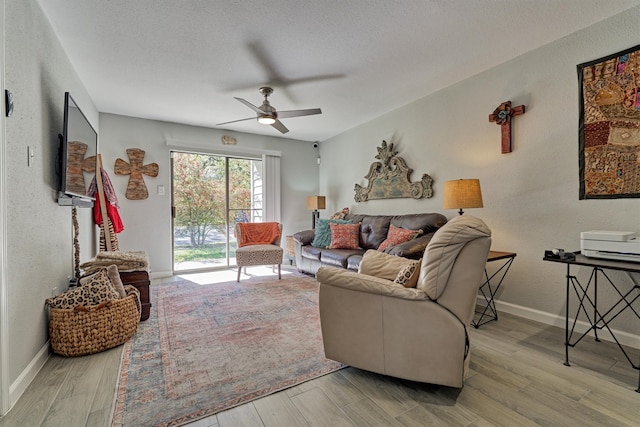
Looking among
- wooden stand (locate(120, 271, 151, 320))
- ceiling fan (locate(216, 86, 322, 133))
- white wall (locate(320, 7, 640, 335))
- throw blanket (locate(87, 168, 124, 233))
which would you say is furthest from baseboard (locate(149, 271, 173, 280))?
white wall (locate(320, 7, 640, 335))

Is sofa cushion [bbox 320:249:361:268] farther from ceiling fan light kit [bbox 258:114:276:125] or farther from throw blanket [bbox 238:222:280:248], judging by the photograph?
ceiling fan light kit [bbox 258:114:276:125]

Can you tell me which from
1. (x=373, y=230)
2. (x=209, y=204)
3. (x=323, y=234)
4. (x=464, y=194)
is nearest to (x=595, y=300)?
(x=464, y=194)

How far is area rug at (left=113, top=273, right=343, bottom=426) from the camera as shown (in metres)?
1.51

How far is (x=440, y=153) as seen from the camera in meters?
3.49

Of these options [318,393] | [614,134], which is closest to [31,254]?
[318,393]

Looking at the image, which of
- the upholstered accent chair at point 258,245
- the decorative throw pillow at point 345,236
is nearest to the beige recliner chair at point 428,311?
the decorative throw pillow at point 345,236


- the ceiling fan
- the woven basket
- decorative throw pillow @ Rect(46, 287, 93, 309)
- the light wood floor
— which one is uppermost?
the ceiling fan

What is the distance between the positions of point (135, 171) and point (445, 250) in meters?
4.60

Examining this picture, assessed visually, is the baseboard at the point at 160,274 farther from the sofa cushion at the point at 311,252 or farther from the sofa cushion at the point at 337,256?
the sofa cushion at the point at 337,256

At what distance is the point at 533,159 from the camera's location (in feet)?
8.58

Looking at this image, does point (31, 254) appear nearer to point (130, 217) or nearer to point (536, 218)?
point (130, 217)

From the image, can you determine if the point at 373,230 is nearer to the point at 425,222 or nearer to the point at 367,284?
the point at 425,222

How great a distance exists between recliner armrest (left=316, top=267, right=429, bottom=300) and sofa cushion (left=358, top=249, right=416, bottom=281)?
0.97 feet

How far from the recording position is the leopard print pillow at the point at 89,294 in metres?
2.00
